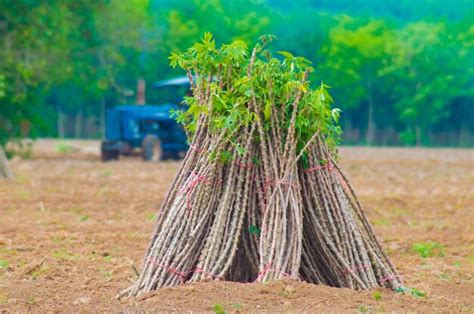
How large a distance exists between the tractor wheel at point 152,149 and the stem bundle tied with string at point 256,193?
25413 mm

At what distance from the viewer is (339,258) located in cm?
873

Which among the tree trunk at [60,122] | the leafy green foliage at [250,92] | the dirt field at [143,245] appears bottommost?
the tree trunk at [60,122]

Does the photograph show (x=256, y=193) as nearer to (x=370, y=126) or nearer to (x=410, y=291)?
(x=410, y=291)

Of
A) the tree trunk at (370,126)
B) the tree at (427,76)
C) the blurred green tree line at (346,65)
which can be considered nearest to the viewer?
the blurred green tree line at (346,65)

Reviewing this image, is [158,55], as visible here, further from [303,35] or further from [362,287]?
[362,287]

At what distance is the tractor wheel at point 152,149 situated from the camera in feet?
113

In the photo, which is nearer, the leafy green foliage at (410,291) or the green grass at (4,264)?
the leafy green foliage at (410,291)

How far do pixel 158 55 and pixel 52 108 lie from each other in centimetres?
914

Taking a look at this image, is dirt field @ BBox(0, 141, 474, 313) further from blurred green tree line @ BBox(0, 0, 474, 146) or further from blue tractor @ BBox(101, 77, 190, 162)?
blurred green tree line @ BBox(0, 0, 474, 146)

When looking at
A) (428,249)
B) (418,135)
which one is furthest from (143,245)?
(418,135)

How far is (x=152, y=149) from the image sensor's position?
34.5m

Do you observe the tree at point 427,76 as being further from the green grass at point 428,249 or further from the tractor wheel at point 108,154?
the green grass at point 428,249

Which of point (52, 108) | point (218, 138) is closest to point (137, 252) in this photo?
point (218, 138)

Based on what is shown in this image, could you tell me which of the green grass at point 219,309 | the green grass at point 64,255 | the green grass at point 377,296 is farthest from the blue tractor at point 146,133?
the green grass at point 219,309
